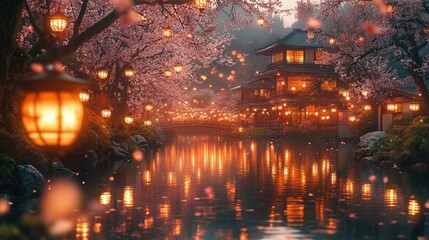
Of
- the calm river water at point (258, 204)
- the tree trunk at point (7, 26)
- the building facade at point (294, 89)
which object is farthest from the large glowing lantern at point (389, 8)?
the building facade at point (294, 89)

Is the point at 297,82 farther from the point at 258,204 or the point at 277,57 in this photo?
the point at 258,204

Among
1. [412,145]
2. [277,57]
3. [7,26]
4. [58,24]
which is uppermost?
[277,57]

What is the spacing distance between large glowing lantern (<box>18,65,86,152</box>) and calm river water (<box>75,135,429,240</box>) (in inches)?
188

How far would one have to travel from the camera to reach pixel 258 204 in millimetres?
15172

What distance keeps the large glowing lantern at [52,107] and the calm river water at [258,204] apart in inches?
188

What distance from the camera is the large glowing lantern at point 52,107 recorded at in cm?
639

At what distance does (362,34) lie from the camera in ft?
116

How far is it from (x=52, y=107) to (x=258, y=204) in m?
9.46

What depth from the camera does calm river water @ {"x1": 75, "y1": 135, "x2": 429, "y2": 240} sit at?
1159cm

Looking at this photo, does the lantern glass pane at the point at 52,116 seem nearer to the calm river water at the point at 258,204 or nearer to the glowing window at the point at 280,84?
the calm river water at the point at 258,204

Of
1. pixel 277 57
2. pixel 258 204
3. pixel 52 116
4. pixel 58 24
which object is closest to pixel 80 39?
pixel 58 24

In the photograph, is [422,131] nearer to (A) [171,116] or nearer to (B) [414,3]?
(B) [414,3]

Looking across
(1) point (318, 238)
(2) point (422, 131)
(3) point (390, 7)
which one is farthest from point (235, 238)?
(3) point (390, 7)

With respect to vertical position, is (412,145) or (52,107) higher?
(412,145)
